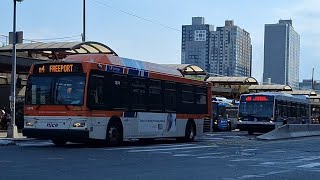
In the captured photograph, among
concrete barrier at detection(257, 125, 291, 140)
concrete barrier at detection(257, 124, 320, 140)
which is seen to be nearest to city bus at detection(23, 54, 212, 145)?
concrete barrier at detection(257, 125, 291, 140)

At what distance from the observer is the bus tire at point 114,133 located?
21.0 meters

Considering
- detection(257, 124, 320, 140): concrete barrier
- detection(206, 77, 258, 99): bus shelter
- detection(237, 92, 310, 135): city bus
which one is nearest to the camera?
detection(257, 124, 320, 140): concrete barrier

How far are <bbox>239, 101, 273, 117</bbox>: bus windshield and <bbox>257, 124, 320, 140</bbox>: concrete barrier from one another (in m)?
2.49

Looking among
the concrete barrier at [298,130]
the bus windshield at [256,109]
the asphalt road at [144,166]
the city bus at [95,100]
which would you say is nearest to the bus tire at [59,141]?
the city bus at [95,100]

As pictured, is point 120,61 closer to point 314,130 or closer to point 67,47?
point 67,47

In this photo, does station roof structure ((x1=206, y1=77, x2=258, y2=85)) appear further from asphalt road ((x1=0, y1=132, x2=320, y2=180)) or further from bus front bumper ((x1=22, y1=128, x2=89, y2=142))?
asphalt road ((x1=0, y1=132, x2=320, y2=180))

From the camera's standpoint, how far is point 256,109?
1563 inches

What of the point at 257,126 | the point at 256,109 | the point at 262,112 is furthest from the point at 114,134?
the point at 256,109

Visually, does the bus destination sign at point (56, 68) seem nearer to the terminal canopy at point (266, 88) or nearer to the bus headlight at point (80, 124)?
the bus headlight at point (80, 124)

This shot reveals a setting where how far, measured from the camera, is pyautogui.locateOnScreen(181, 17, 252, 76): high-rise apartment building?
319 ft

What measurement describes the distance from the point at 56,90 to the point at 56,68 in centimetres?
85

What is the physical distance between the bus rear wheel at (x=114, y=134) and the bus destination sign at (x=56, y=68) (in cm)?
248

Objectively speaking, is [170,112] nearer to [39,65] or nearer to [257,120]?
[39,65]

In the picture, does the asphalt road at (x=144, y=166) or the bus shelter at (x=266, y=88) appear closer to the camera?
the asphalt road at (x=144, y=166)
